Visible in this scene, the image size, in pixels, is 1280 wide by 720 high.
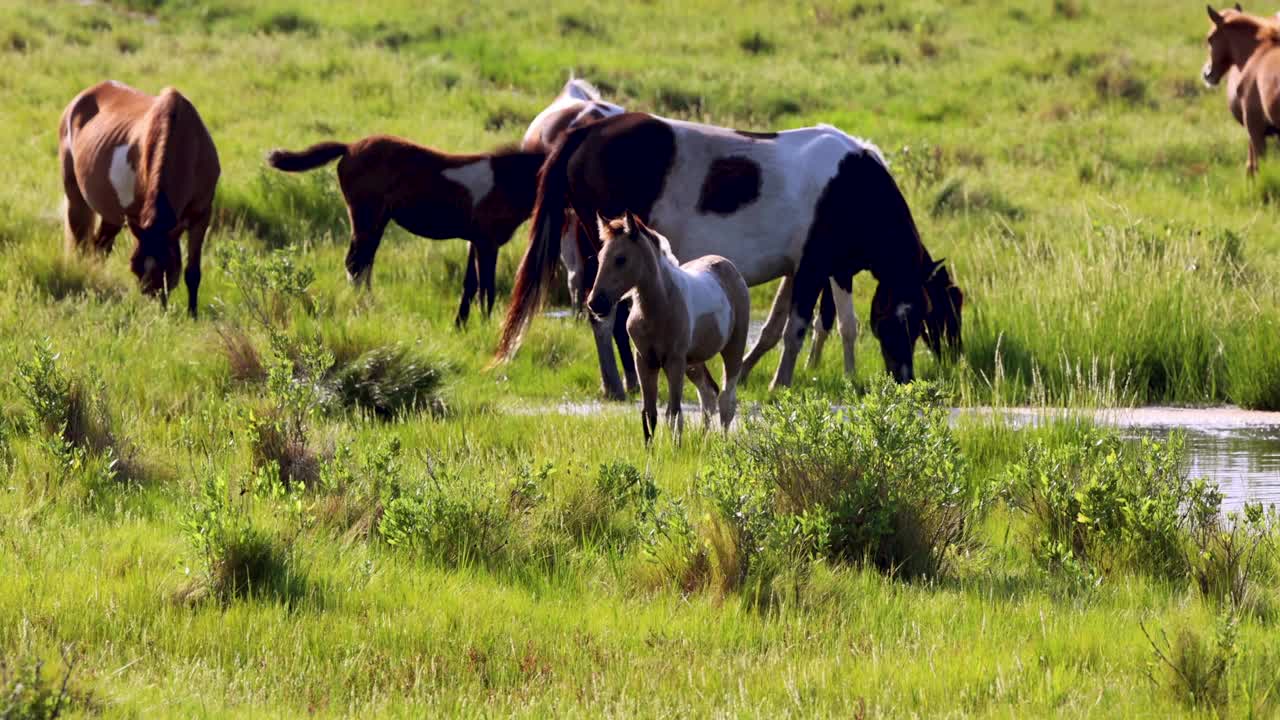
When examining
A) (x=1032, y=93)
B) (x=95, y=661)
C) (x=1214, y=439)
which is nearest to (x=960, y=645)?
(x=95, y=661)

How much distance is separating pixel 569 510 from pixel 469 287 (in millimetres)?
A: 5754

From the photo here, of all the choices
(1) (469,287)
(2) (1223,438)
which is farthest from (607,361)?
(2) (1223,438)

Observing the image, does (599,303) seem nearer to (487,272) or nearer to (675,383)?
(675,383)

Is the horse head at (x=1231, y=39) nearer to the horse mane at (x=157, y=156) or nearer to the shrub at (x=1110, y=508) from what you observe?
the horse mane at (x=157, y=156)

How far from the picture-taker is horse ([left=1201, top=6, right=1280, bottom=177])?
17.3 meters

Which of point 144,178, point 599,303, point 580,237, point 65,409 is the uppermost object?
point 599,303

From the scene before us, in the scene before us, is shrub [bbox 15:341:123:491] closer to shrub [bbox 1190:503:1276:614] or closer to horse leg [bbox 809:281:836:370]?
shrub [bbox 1190:503:1276:614]

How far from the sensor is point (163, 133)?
11109 mm

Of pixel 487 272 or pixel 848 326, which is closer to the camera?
pixel 848 326

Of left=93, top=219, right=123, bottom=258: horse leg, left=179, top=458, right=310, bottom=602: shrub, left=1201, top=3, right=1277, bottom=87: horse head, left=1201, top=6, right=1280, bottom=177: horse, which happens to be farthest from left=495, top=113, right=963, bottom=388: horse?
left=1201, top=3, right=1277, bottom=87: horse head

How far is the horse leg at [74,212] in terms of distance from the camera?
12562 mm

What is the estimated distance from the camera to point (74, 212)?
1277 cm

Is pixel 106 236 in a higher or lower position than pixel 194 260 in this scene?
lower

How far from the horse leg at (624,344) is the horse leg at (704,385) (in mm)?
1159
